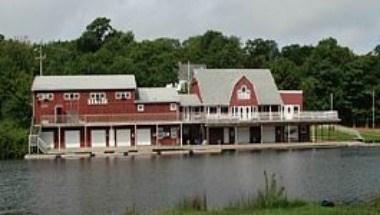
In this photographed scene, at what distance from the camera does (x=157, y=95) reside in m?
77.8

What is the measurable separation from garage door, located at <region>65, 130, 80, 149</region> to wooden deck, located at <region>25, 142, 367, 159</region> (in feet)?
5.71

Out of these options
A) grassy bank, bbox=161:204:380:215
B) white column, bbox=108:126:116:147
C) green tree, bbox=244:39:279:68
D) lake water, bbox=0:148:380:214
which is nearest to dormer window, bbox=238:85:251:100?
lake water, bbox=0:148:380:214

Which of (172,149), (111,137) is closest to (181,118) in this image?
(172,149)

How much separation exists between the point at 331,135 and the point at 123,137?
77.4ft

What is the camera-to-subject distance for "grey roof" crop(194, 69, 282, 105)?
261 ft

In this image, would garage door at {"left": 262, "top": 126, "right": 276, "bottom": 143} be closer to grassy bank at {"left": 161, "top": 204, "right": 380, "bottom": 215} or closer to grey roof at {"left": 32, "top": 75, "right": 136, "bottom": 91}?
grey roof at {"left": 32, "top": 75, "right": 136, "bottom": 91}

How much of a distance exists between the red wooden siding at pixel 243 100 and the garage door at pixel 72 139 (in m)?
15.9

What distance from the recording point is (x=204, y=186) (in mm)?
40938

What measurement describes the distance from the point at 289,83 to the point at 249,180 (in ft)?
178

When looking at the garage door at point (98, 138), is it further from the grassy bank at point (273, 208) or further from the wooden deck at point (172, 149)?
the grassy bank at point (273, 208)

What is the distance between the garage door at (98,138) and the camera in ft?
245

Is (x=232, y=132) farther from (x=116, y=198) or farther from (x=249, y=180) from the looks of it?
(x=116, y=198)

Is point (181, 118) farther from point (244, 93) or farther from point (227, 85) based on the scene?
point (244, 93)

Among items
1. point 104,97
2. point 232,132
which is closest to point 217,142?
point 232,132
